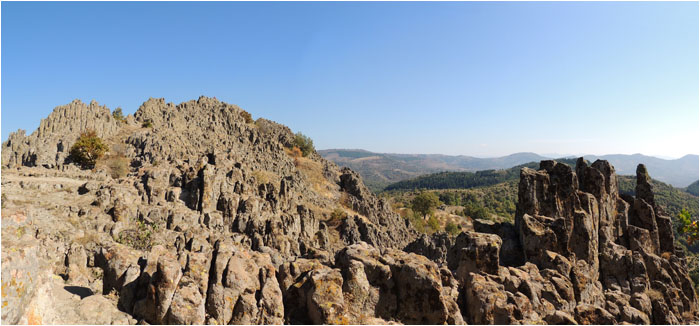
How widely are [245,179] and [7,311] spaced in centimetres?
4411

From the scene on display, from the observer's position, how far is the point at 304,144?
117000 millimetres

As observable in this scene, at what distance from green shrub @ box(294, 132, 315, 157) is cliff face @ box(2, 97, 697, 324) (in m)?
50.5

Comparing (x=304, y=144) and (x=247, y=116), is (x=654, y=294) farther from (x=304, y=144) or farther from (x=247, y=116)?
(x=247, y=116)

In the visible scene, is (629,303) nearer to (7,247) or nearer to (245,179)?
(7,247)

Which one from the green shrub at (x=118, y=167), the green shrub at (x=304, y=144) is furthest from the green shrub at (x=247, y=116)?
the green shrub at (x=118, y=167)

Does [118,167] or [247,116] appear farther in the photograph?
[247,116]

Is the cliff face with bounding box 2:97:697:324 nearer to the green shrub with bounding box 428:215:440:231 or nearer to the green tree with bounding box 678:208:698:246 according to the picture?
the green tree with bounding box 678:208:698:246

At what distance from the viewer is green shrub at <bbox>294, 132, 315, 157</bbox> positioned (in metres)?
115

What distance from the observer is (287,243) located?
37.8 metres

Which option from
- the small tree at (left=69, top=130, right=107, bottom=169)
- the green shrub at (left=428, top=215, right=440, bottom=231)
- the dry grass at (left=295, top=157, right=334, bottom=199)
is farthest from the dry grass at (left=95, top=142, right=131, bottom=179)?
the green shrub at (left=428, top=215, right=440, bottom=231)

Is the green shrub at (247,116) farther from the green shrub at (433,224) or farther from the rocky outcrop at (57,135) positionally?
the green shrub at (433,224)

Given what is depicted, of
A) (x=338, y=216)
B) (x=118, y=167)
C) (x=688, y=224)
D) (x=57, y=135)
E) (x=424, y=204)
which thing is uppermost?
(x=57, y=135)

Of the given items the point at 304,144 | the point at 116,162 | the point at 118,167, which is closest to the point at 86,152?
the point at 116,162

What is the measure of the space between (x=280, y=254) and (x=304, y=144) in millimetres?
86046
